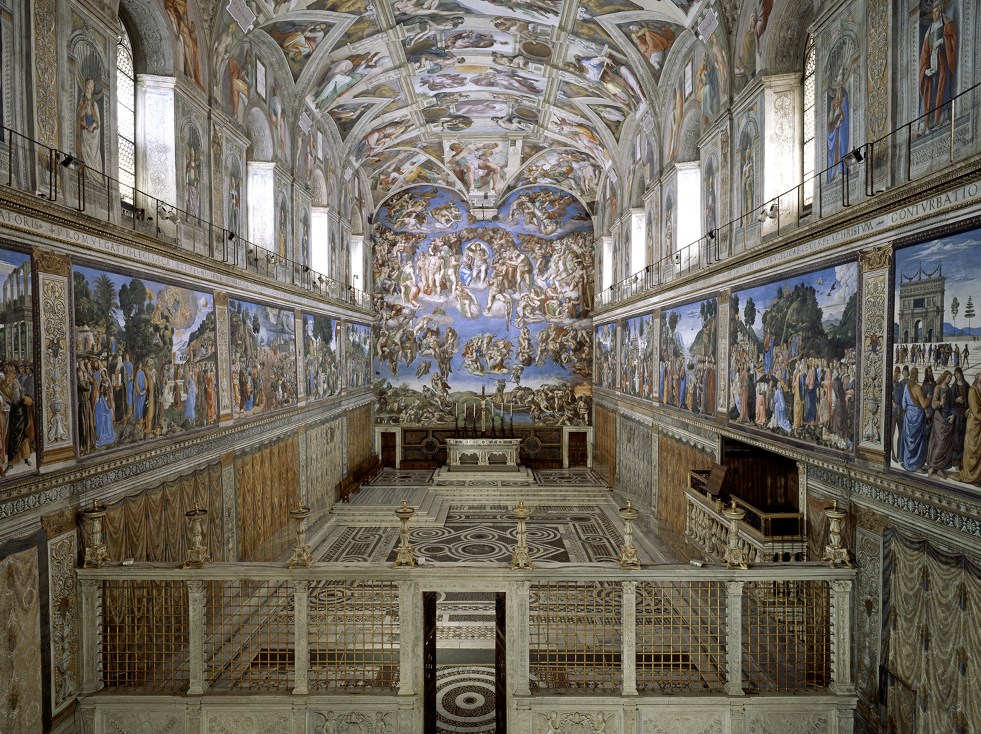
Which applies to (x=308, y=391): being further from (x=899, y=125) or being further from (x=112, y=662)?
(x=899, y=125)

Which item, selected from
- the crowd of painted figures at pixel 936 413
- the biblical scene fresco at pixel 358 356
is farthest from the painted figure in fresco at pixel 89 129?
the biblical scene fresco at pixel 358 356

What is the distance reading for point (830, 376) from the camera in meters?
9.06

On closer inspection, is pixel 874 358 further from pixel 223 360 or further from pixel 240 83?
pixel 240 83

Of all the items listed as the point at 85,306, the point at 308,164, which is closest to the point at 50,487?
the point at 85,306

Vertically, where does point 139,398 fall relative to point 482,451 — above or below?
above

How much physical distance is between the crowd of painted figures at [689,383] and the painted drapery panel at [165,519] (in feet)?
36.8

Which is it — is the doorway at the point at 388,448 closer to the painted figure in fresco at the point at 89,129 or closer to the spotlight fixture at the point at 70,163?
the painted figure in fresco at the point at 89,129

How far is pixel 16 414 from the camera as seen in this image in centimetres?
723

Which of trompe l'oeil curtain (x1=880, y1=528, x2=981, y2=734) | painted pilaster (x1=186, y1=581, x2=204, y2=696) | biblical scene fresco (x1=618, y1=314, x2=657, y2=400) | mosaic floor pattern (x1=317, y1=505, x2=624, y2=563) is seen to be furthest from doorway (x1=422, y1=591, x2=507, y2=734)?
biblical scene fresco (x1=618, y1=314, x2=657, y2=400)

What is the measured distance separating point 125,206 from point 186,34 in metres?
3.94

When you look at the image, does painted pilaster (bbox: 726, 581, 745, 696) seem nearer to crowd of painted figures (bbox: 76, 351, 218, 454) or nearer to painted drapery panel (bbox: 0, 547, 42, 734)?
painted drapery panel (bbox: 0, 547, 42, 734)

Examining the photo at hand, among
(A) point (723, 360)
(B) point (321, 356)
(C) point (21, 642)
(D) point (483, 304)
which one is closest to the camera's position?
(C) point (21, 642)

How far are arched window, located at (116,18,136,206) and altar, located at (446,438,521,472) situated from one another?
20352 mm

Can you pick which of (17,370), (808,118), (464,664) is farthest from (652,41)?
(17,370)
